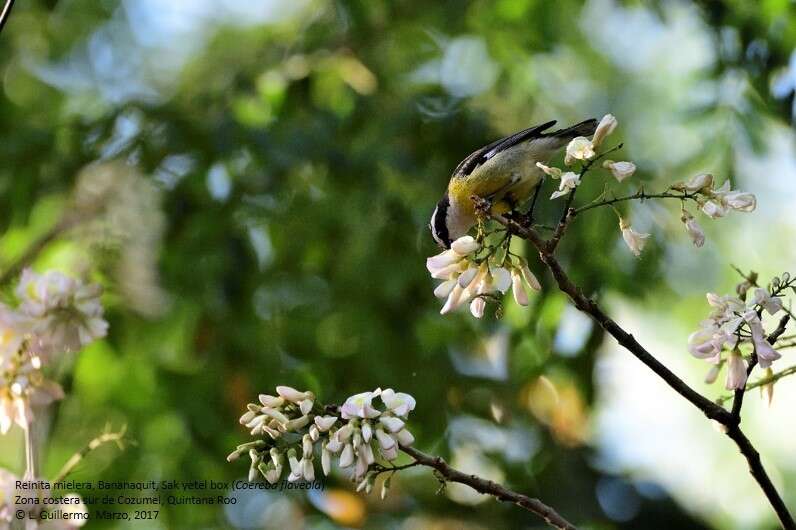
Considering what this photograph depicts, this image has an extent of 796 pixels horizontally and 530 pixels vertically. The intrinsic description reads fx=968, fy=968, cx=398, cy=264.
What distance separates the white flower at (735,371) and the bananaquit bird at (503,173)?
113 cm

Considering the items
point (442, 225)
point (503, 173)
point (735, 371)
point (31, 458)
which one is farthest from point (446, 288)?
point (442, 225)

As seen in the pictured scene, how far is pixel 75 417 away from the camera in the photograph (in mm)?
4367

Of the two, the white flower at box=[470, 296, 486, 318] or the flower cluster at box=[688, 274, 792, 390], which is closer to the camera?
the flower cluster at box=[688, 274, 792, 390]

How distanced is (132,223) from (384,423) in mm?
3023

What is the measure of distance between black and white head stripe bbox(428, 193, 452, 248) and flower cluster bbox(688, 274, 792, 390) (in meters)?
1.34

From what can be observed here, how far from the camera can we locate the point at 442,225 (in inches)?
115

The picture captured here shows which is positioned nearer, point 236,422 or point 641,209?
point 641,209

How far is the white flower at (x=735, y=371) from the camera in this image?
61.4 inches

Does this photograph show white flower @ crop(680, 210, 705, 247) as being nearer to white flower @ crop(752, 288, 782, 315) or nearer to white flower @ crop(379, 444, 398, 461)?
white flower @ crop(752, 288, 782, 315)

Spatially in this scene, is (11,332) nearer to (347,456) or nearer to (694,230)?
(347,456)

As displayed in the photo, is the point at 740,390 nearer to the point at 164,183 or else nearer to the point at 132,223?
the point at 164,183

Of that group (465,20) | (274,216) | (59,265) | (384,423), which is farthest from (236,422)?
(384,423)

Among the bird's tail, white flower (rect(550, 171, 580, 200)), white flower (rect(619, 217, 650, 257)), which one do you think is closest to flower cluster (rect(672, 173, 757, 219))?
white flower (rect(619, 217, 650, 257))

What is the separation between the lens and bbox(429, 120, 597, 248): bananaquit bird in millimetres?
2713
